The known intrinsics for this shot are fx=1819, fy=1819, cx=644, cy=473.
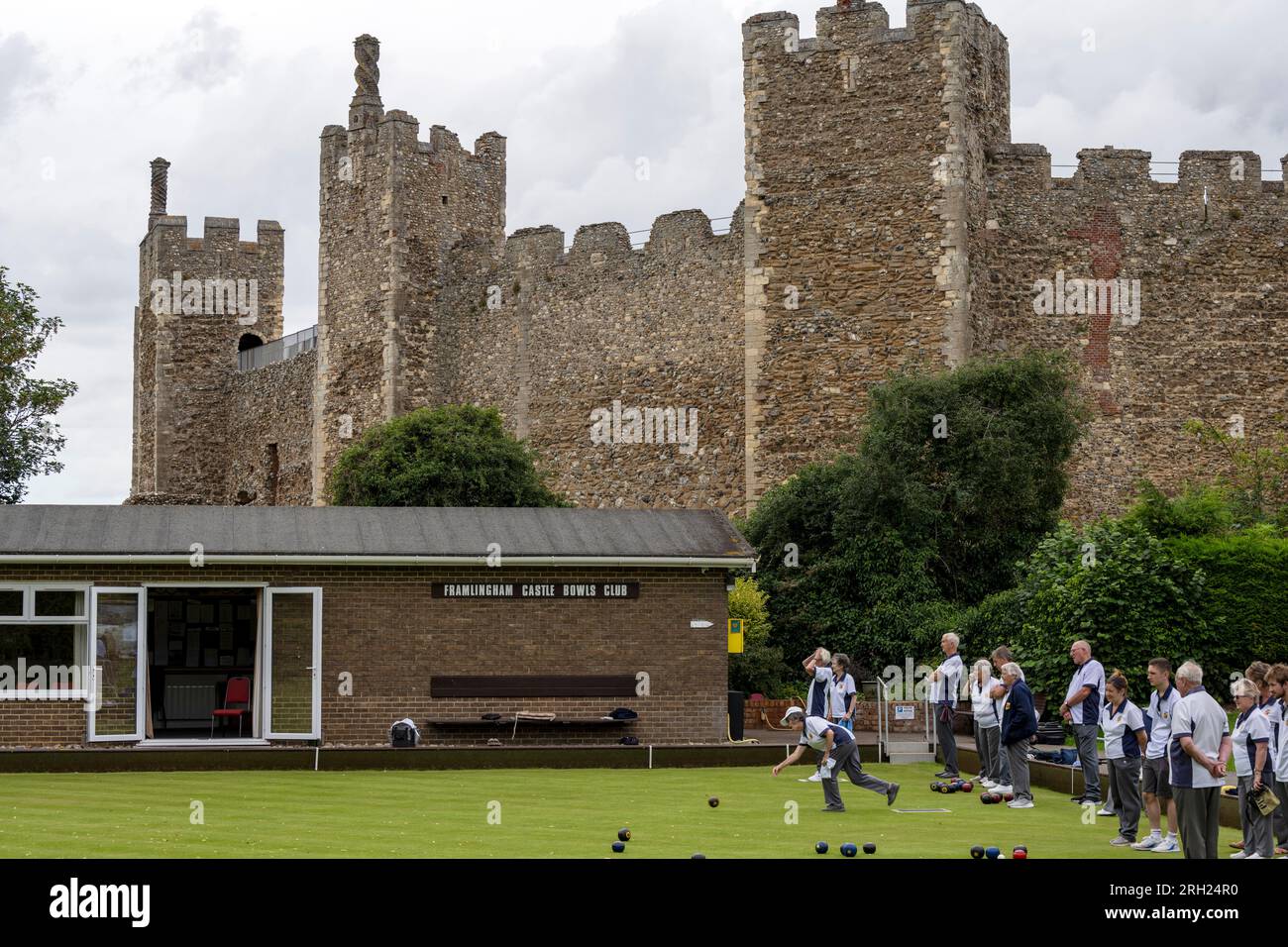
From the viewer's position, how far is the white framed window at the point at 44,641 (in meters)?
20.8

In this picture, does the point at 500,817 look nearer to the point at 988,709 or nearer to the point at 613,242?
the point at 988,709

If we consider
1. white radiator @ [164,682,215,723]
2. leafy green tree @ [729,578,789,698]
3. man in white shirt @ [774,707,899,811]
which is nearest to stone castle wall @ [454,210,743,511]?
leafy green tree @ [729,578,789,698]

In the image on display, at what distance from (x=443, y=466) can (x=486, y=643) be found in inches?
518

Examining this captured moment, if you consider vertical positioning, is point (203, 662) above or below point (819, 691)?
above

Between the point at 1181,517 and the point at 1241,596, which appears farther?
the point at 1181,517

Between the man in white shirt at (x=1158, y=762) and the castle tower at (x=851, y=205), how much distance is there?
1880 centimetres

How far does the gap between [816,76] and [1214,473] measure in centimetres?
1040

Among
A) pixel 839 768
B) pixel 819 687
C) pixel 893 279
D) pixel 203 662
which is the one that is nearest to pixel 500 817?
pixel 839 768

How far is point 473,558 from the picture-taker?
21484 millimetres

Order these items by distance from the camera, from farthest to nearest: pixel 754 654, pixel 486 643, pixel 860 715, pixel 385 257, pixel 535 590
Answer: pixel 385 257 < pixel 754 654 < pixel 860 715 < pixel 535 590 < pixel 486 643

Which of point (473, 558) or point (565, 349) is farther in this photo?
point (565, 349)

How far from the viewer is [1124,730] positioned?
14.6 meters

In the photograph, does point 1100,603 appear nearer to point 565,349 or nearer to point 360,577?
point 360,577

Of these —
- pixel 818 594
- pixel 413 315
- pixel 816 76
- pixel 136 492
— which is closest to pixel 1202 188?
pixel 816 76
